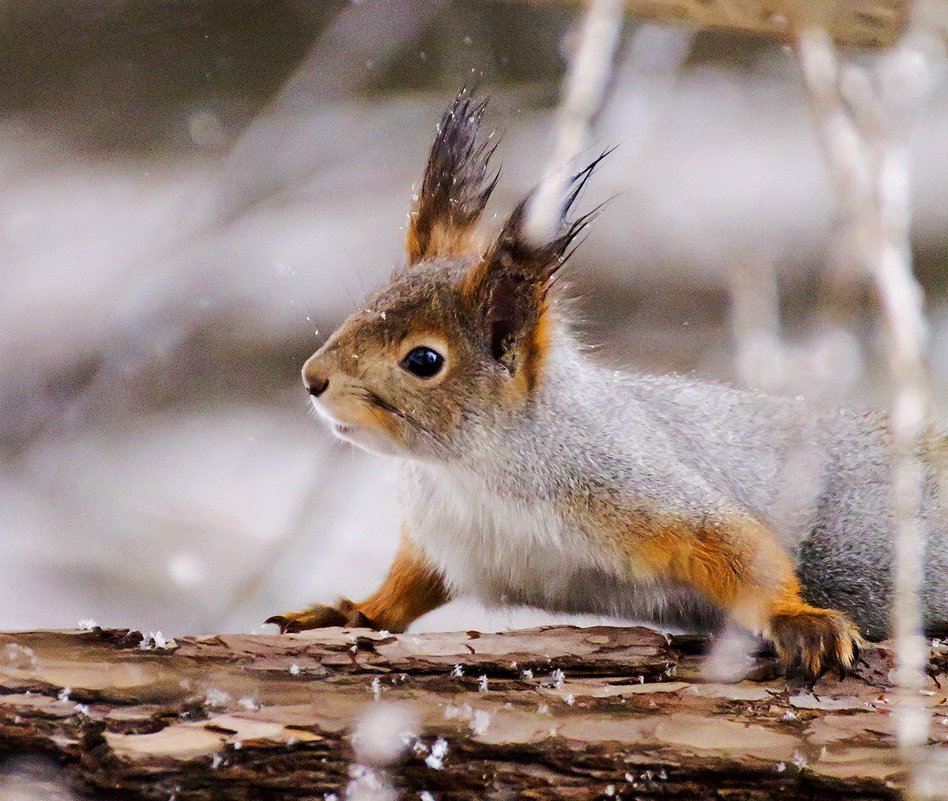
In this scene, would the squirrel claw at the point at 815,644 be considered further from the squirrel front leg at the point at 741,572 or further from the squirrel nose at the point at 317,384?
the squirrel nose at the point at 317,384

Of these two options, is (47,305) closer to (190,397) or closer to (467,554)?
(190,397)

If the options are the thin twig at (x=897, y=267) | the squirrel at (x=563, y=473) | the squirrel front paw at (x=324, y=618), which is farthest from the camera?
the squirrel front paw at (x=324, y=618)

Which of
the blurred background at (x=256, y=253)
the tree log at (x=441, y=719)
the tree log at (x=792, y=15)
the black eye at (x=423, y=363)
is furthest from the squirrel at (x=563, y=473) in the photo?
the blurred background at (x=256, y=253)

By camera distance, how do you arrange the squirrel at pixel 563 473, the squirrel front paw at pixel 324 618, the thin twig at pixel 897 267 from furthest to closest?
the squirrel front paw at pixel 324 618
the squirrel at pixel 563 473
the thin twig at pixel 897 267

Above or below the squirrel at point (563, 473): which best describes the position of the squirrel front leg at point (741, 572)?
below

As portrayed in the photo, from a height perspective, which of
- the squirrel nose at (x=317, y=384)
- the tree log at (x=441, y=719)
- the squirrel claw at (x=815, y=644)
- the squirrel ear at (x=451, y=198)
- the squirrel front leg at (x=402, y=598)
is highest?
the squirrel ear at (x=451, y=198)

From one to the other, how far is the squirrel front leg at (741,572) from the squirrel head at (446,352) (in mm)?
258

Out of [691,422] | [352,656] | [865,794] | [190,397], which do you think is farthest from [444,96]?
[865,794]

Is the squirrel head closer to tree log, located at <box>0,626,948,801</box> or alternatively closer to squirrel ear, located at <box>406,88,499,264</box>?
squirrel ear, located at <box>406,88,499,264</box>

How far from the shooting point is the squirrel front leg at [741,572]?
1.27 m

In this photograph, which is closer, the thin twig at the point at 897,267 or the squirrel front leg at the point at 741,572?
the thin twig at the point at 897,267

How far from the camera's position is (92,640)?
1161 mm

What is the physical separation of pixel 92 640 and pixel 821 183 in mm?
1964

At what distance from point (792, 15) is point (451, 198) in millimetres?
645
